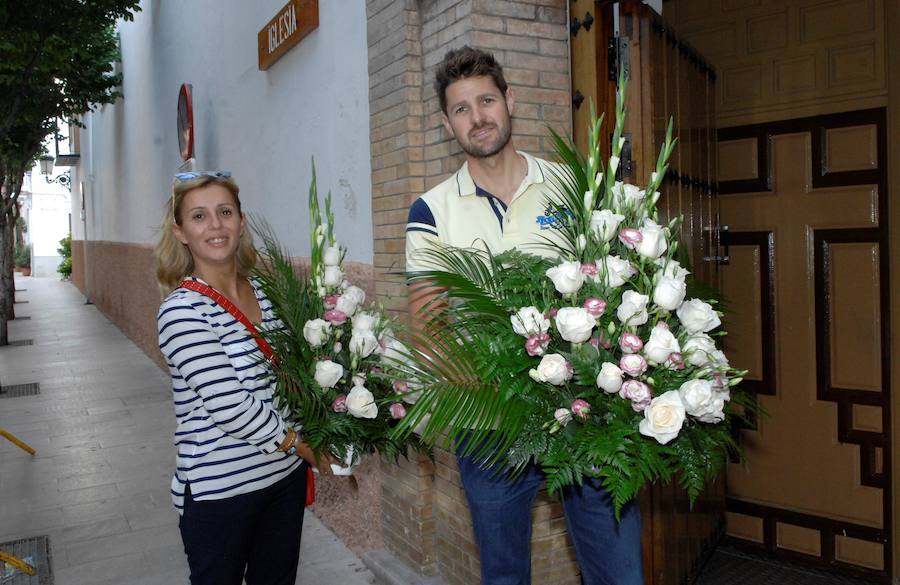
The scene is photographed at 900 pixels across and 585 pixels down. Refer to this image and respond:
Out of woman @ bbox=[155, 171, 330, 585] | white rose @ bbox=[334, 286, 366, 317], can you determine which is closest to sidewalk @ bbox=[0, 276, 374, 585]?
woman @ bbox=[155, 171, 330, 585]

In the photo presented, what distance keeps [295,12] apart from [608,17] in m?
2.78

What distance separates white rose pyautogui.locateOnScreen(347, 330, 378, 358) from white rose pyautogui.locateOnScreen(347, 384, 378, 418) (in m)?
0.12

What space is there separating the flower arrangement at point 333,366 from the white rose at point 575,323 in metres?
0.76

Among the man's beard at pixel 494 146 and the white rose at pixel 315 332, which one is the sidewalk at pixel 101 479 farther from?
the man's beard at pixel 494 146

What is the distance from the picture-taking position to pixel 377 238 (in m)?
4.53

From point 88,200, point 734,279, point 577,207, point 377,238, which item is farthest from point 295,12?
point 88,200

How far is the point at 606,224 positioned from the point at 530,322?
282mm

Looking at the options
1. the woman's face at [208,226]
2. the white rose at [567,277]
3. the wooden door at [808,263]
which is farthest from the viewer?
the wooden door at [808,263]

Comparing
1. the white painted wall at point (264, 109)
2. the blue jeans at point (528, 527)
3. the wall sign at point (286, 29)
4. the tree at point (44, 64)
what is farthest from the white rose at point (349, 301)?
the tree at point (44, 64)

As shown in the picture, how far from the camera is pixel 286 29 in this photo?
19.3 ft

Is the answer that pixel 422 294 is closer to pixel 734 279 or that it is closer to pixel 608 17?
pixel 608 17

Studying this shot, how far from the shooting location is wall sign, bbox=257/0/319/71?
5.36m

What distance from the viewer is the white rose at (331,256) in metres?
2.64

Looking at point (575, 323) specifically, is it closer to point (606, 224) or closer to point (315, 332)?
point (606, 224)
